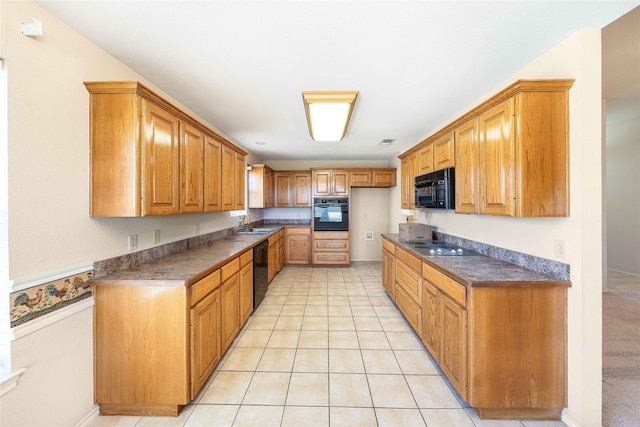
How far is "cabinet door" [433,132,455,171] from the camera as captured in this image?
2.47 m

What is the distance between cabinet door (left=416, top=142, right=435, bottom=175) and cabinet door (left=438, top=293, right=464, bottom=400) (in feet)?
5.22

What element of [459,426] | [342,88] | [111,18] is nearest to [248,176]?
[342,88]

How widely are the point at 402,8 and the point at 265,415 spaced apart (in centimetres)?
262

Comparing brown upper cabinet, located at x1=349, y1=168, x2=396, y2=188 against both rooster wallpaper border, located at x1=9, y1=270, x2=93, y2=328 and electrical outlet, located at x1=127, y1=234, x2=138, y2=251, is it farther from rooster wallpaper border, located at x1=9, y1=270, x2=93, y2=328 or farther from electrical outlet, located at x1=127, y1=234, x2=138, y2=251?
rooster wallpaper border, located at x1=9, y1=270, x2=93, y2=328

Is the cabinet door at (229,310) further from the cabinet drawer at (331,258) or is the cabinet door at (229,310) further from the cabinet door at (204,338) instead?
the cabinet drawer at (331,258)

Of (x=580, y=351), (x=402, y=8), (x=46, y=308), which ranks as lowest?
(x=580, y=351)

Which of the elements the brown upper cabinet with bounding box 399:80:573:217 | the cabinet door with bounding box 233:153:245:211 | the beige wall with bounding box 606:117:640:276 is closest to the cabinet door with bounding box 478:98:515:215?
the brown upper cabinet with bounding box 399:80:573:217

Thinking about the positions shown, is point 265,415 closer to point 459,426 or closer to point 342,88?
point 459,426

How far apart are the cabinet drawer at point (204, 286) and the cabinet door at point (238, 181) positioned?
1475 millimetres

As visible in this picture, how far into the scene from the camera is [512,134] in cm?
167

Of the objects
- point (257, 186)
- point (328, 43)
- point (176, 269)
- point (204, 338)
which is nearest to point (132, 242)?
point (176, 269)

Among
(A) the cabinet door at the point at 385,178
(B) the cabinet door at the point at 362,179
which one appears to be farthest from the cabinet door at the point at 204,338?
(A) the cabinet door at the point at 385,178

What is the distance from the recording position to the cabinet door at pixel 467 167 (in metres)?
2.10

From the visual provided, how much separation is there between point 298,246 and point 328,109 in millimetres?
3557
